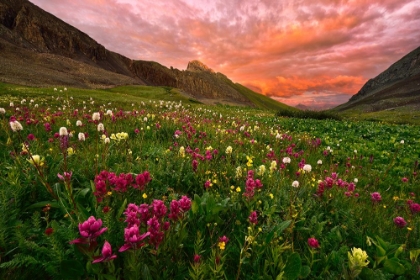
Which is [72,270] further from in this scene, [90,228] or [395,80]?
[395,80]

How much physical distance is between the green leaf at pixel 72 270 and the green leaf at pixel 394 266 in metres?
2.72

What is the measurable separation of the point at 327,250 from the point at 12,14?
730 feet

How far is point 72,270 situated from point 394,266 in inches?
111

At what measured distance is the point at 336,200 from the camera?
343 cm

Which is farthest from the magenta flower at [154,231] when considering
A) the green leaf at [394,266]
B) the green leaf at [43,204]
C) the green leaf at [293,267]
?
the green leaf at [394,266]

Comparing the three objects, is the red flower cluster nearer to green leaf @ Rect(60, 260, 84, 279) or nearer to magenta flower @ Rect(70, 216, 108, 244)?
green leaf @ Rect(60, 260, 84, 279)

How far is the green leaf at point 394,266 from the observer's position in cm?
211

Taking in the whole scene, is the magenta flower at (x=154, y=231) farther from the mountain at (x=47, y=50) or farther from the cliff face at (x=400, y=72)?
the cliff face at (x=400, y=72)

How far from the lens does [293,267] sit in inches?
76.2

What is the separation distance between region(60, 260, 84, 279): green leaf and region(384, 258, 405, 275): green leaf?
272cm

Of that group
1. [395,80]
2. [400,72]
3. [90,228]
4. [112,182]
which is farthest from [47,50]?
[400,72]

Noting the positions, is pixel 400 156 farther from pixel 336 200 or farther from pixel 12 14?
pixel 12 14

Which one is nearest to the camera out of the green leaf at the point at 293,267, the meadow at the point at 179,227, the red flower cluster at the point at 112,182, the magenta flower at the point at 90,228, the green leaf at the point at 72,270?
the magenta flower at the point at 90,228

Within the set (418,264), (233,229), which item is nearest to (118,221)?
(233,229)
